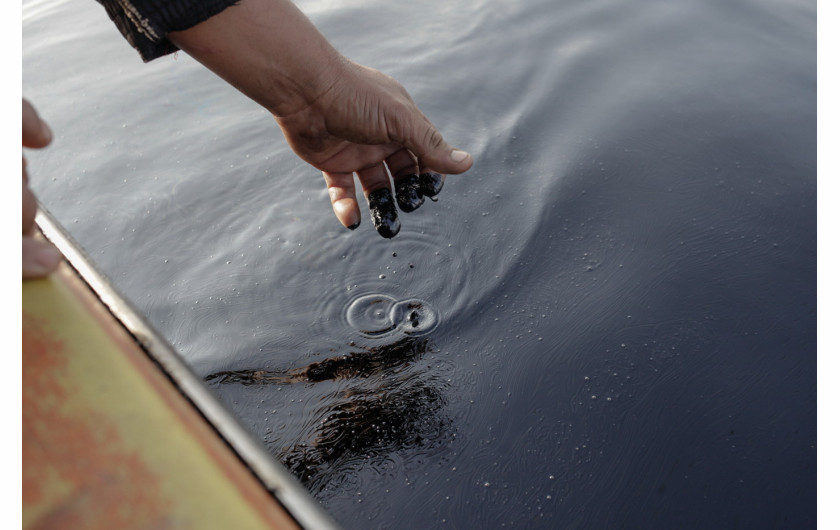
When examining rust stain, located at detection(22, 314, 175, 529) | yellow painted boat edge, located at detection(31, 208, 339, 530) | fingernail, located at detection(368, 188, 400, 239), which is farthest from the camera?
fingernail, located at detection(368, 188, 400, 239)

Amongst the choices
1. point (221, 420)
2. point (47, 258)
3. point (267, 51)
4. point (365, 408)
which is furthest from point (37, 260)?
point (267, 51)

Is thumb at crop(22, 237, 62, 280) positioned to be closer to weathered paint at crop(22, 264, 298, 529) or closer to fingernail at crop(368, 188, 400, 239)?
weathered paint at crop(22, 264, 298, 529)

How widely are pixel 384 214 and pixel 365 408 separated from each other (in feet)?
2.18

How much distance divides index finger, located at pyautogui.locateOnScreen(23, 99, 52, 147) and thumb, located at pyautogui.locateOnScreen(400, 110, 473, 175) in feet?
3.61

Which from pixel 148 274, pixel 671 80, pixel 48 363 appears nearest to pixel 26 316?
pixel 48 363

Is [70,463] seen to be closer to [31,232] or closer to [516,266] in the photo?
[31,232]

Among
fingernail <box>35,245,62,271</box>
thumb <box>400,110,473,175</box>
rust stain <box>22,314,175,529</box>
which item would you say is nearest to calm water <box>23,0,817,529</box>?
thumb <box>400,110,473,175</box>

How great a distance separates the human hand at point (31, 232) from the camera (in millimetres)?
841

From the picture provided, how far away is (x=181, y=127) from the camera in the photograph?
8.86ft

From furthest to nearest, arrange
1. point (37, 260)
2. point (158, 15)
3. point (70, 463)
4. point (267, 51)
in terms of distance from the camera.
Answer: point (267, 51), point (158, 15), point (37, 260), point (70, 463)

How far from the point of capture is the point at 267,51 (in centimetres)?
170

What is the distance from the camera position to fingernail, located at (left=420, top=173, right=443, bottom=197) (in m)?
1.97

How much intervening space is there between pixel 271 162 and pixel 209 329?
0.88 metres

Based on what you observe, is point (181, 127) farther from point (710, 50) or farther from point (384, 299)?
point (710, 50)
